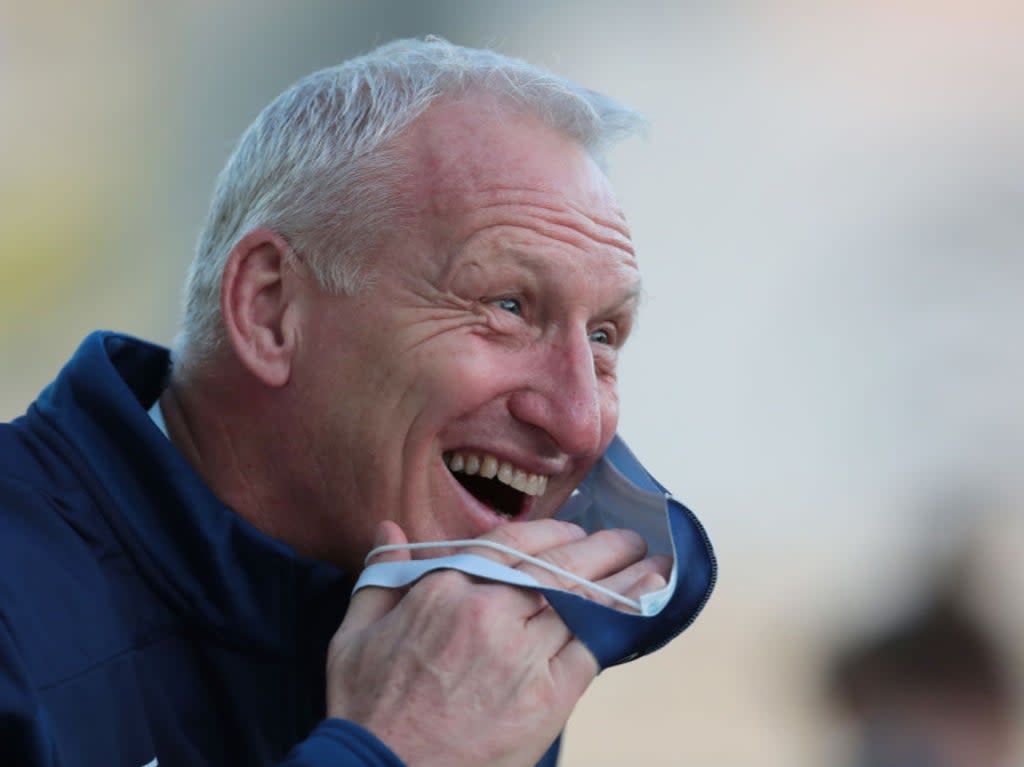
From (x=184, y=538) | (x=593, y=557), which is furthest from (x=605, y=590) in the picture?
(x=184, y=538)

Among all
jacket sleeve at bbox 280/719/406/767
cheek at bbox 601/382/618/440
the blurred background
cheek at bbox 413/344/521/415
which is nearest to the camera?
jacket sleeve at bbox 280/719/406/767

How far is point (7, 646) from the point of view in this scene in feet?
6.95

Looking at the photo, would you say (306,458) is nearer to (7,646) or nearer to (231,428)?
(231,428)

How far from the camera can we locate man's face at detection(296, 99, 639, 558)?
255 centimetres

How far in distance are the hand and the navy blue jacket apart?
0.27 metres

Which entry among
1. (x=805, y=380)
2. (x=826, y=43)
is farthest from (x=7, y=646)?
(x=826, y=43)

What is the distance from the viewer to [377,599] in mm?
2291

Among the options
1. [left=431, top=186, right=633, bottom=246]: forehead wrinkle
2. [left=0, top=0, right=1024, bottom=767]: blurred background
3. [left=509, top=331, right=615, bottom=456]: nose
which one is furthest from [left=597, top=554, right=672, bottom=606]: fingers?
[left=0, top=0, right=1024, bottom=767]: blurred background

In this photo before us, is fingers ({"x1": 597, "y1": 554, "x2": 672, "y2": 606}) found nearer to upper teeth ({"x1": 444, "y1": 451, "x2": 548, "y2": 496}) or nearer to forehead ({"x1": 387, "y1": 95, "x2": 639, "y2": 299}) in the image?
upper teeth ({"x1": 444, "y1": 451, "x2": 548, "y2": 496})

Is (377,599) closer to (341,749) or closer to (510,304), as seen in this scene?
(341,749)

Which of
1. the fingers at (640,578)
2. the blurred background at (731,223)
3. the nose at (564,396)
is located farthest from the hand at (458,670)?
the blurred background at (731,223)

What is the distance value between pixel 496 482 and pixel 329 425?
37 centimetres

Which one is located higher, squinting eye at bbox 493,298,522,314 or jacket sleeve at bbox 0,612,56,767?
squinting eye at bbox 493,298,522,314

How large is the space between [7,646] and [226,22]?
6.68 metres
